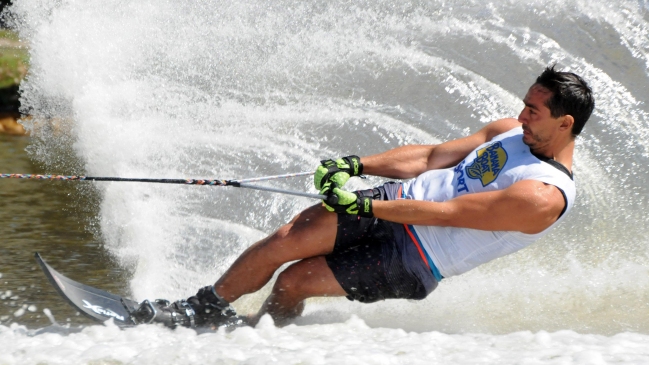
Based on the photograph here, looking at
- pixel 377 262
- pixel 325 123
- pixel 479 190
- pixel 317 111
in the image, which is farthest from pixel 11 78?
pixel 479 190

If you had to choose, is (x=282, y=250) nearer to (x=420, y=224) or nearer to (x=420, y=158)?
(x=420, y=224)

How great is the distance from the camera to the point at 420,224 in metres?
3.05

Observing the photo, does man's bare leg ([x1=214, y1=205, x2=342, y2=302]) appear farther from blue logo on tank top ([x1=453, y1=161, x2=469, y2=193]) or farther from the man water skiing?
blue logo on tank top ([x1=453, y1=161, x2=469, y2=193])

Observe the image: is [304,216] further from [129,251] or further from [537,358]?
[129,251]

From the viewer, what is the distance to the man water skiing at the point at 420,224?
9.66 feet

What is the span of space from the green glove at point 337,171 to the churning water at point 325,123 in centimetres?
61

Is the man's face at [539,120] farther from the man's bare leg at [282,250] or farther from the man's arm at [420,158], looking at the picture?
the man's bare leg at [282,250]

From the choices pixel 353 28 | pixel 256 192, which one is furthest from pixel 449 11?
pixel 256 192

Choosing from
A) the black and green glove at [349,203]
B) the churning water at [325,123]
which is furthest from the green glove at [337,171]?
the churning water at [325,123]

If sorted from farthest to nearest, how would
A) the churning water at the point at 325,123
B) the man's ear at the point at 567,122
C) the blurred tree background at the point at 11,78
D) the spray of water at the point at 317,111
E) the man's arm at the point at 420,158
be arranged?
the blurred tree background at the point at 11,78 < the spray of water at the point at 317,111 < the churning water at the point at 325,123 < the man's arm at the point at 420,158 < the man's ear at the point at 567,122

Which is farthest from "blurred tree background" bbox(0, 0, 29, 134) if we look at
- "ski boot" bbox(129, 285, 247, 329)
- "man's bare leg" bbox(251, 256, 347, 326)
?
"man's bare leg" bbox(251, 256, 347, 326)

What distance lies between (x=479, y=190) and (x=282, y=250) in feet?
2.64

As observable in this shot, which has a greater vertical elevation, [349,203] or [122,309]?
[349,203]

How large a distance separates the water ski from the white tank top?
0.87 meters
